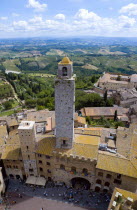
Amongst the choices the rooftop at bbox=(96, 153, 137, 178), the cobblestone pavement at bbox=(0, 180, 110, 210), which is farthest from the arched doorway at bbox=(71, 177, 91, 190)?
the rooftop at bbox=(96, 153, 137, 178)

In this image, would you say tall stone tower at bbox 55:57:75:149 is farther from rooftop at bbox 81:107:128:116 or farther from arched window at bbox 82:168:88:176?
rooftop at bbox 81:107:128:116

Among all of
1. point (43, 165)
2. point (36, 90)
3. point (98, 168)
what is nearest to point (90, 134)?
point (98, 168)

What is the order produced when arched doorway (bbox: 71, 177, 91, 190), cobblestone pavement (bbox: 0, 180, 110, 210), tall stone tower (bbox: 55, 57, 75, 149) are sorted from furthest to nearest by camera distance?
1. arched doorway (bbox: 71, 177, 91, 190)
2. cobblestone pavement (bbox: 0, 180, 110, 210)
3. tall stone tower (bbox: 55, 57, 75, 149)

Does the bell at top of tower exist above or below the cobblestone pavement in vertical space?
above

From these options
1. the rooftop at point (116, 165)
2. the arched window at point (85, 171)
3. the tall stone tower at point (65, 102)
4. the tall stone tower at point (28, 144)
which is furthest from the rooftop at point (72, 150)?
the arched window at point (85, 171)

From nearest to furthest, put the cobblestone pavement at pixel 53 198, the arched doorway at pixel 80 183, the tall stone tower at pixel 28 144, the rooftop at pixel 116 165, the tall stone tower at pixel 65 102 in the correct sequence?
the rooftop at pixel 116 165 → the tall stone tower at pixel 65 102 → the cobblestone pavement at pixel 53 198 → the tall stone tower at pixel 28 144 → the arched doorway at pixel 80 183

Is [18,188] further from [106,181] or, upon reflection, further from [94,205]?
[106,181]

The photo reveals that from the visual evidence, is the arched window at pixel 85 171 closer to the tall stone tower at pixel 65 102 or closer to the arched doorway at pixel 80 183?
the arched doorway at pixel 80 183
